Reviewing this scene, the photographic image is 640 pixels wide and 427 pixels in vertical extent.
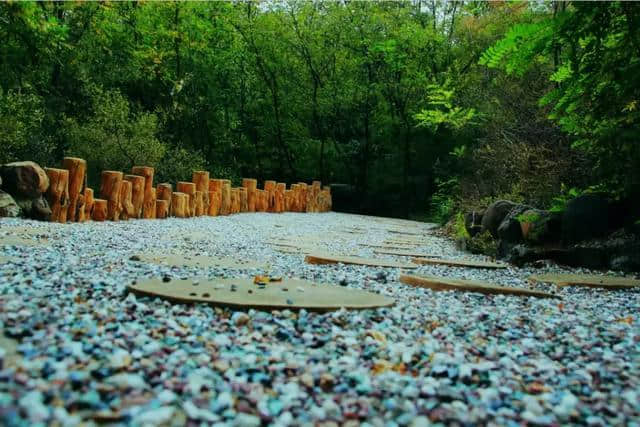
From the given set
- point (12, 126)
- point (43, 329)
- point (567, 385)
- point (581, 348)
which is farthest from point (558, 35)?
point (12, 126)

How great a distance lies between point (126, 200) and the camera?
19.7ft

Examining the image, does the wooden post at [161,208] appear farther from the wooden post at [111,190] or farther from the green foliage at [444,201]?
the green foliage at [444,201]

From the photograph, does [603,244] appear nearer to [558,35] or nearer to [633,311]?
Result: [633,311]

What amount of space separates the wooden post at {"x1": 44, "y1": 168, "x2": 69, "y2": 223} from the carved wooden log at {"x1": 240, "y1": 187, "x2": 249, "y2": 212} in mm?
4217

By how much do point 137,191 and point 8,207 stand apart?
5.23ft

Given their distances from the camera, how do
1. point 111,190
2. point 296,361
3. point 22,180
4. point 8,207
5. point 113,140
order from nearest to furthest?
point 296,361, point 8,207, point 22,180, point 111,190, point 113,140

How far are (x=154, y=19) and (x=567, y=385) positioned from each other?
12.6 meters

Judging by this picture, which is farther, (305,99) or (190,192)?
Result: (305,99)

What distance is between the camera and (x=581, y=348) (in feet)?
5.72

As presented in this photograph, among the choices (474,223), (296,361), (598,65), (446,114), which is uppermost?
(446,114)

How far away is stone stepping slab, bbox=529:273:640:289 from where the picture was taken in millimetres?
3086

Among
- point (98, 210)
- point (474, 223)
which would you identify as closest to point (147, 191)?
point (98, 210)

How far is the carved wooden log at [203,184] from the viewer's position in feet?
25.1

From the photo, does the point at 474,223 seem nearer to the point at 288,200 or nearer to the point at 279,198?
the point at 279,198
